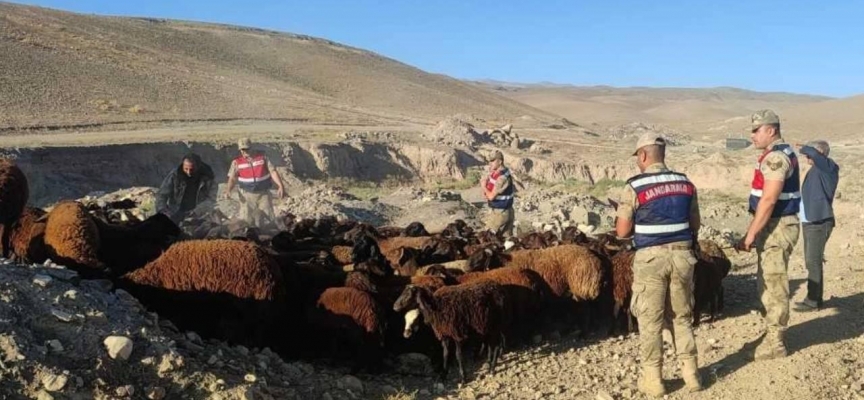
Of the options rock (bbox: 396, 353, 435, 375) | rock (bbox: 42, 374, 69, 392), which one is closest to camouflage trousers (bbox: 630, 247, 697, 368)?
rock (bbox: 396, 353, 435, 375)

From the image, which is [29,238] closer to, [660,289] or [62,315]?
[62,315]

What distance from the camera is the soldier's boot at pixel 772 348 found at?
23.2ft

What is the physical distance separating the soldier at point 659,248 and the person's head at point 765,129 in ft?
4.11

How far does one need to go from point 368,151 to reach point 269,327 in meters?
23.5

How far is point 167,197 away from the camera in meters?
10.8

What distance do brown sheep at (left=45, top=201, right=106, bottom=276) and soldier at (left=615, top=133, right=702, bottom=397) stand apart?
5.03m

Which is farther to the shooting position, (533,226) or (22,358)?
(533,226)

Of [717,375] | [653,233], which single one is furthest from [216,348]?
[717,375]

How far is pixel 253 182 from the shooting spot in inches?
478

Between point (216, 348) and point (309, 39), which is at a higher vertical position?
point (309, 39)

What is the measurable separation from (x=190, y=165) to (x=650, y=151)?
6.88 meters

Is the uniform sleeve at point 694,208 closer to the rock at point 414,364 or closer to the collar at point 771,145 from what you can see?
the collar at point 771,145

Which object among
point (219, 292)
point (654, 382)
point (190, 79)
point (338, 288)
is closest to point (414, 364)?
point (338, 288)

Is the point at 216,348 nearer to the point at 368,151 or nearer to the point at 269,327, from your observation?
the point at 269,327
